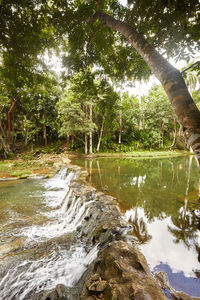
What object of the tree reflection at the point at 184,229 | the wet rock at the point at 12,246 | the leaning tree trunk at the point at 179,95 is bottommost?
the wet rock at the point at 12,246

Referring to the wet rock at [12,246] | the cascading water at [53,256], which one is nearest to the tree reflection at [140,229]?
the cascading water at [53,256]

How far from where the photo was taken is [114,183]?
25.4 ft

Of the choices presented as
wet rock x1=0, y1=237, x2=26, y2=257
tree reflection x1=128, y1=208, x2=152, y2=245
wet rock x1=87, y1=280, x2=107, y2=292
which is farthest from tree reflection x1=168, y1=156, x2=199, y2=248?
wet rock x1=0, y1=237, x2=26, y2=257

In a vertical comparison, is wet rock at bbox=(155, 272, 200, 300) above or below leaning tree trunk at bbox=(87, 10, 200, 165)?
below

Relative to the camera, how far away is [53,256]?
10.5ft

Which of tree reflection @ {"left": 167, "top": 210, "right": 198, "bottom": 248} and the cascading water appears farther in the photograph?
tree reflection @ {"left": 167, "top": 210, "right": 198, "bottom": 248}

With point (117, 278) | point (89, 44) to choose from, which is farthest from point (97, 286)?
point (89, 44)

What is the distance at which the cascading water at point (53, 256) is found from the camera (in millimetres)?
2562

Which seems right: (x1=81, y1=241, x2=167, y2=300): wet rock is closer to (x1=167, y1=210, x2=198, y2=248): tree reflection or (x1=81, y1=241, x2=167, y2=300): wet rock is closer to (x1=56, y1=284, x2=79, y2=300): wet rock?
(x1=56, y1=284, x2=79, y2=300): wet rock

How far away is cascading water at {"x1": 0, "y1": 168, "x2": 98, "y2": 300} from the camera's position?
2.56 meters

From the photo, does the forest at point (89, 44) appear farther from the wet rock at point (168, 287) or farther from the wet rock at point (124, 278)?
the wet rock at point (168, 287)

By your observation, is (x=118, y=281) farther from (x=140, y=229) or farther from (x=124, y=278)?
(x=140, y=229)

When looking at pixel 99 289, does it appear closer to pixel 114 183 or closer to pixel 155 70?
pixel 155 70

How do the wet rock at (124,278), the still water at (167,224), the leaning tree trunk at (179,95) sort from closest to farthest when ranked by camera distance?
1. the leaning tree trunk at (179,95)
2. the wet rock at (124,278)
3. the still water at (167,224)
